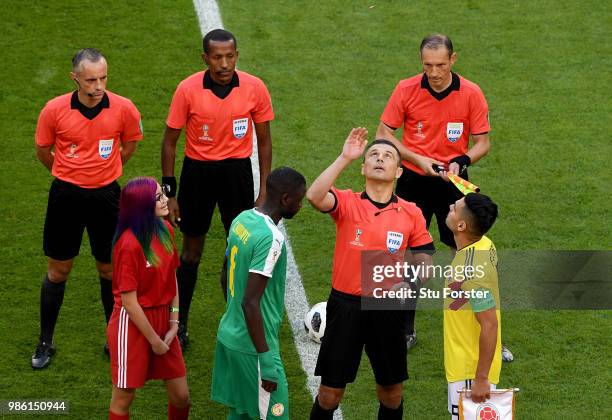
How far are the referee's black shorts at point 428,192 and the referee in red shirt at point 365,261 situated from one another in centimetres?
152

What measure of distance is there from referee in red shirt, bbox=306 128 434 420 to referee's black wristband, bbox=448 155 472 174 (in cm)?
142

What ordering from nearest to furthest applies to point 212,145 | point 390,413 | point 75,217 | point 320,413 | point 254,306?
point 254,306, point 320,413, point 390,413, point 75,217, point 212,145

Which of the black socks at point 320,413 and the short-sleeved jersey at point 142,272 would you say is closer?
the short-sleeved jersey at point 142,272

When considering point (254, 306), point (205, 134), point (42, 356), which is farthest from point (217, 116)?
point (254, 306)

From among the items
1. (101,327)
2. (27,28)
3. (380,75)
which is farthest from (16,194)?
(380,75)

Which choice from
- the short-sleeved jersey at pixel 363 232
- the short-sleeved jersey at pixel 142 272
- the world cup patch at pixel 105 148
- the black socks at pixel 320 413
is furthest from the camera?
the world cup patch at pixel 105 148

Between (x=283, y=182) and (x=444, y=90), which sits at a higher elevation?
(x=444, y=90)

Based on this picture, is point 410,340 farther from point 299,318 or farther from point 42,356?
point 42,356

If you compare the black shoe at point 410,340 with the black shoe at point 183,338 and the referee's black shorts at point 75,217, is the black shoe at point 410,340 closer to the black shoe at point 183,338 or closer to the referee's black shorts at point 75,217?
the black shoe at point 183,338

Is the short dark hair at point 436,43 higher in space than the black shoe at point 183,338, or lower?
higher

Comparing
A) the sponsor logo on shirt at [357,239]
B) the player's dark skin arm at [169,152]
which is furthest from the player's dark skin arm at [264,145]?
the sponsor logo on shirt at [357,239]

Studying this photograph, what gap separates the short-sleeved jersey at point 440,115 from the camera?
826 cm

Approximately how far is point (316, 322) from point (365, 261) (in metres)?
1.83

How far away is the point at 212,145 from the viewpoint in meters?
8.18
